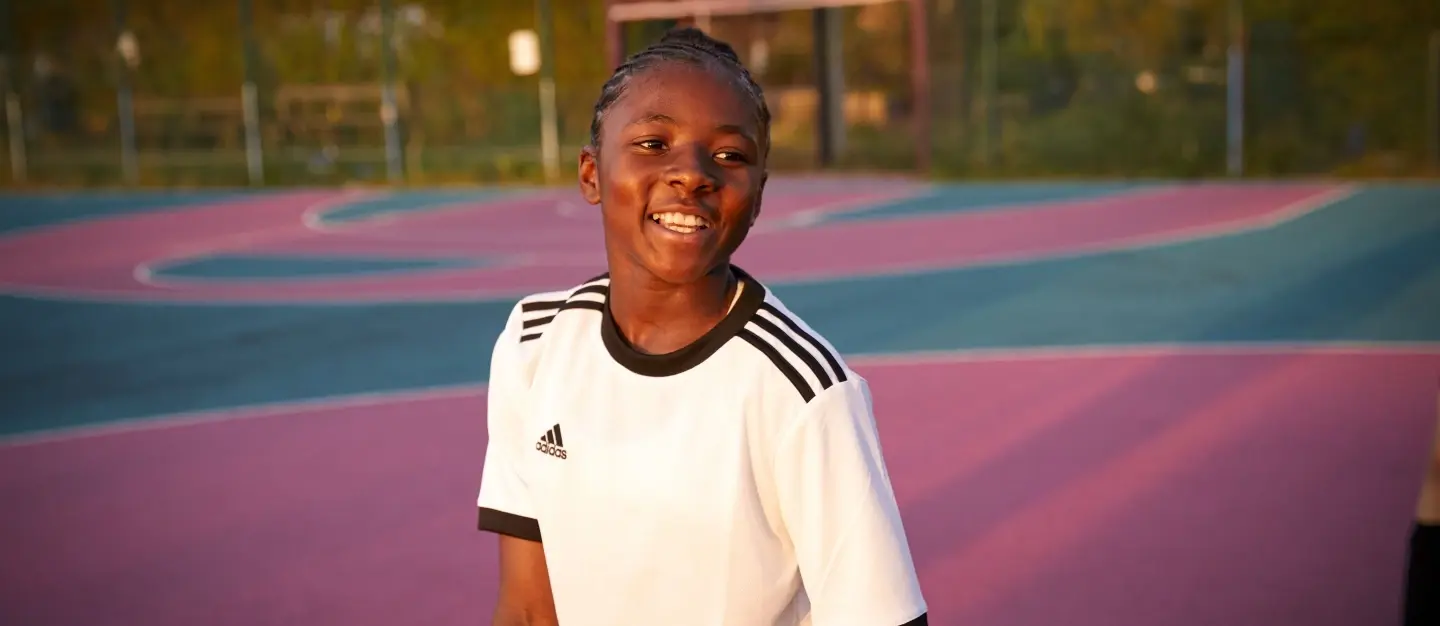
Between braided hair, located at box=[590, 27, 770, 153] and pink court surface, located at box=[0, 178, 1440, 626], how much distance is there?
226 cm

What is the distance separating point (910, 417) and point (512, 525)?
13.8 feet

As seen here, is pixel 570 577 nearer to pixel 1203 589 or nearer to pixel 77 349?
pixel 1203 589

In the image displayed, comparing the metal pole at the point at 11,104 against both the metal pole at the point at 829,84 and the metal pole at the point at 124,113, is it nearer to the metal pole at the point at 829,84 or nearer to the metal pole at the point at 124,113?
the metal pole at the point at 124,113

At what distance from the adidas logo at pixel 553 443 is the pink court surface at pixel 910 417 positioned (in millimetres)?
2133

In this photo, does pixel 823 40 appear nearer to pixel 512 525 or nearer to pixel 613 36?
pixel 613 36

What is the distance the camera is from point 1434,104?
56.9 feet

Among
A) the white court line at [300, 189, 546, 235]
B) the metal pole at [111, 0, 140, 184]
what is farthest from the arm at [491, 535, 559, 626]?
the metal pole at [111, 0, 140, 184]

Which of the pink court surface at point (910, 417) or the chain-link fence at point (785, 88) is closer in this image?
the pink court surface at point (910, 417)

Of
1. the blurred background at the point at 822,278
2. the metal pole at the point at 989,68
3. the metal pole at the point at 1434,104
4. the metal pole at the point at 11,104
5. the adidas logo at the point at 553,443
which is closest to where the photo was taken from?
the adidas logo at the point at 553,443

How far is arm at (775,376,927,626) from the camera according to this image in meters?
1.84

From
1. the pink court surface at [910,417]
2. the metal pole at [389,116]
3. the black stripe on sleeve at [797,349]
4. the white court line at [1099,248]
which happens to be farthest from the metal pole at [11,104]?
the black stripe on sleeve at [797,349]

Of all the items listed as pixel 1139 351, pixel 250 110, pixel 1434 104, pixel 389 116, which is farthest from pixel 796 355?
pixel 250 110

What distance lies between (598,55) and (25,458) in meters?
17.6

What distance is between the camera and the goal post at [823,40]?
66.4 ft
